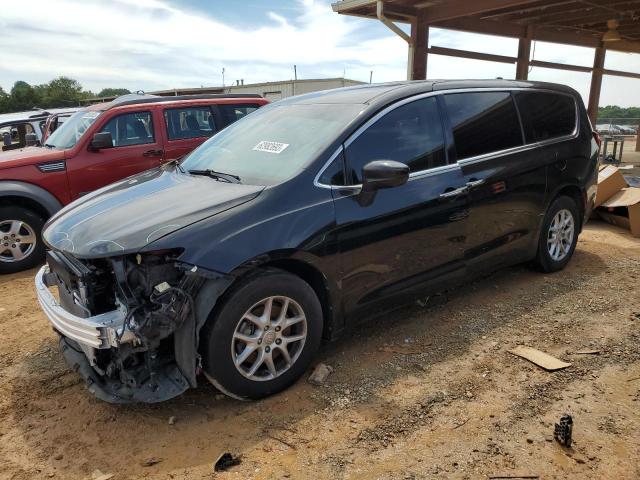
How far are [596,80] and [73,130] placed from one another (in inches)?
547

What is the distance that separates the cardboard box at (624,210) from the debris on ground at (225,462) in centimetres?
619

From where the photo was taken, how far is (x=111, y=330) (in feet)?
8.11

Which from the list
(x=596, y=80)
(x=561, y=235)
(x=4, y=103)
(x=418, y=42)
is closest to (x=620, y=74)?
(x=596, y=80)

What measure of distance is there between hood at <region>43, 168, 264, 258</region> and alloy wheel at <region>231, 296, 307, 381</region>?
64 centimetres

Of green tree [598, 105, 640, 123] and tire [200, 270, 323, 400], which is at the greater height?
green tree [598, 105, 640, 123]

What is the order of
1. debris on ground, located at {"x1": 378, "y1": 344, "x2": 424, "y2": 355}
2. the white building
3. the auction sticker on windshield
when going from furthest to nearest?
1. the white building
2. debris on ground, located at {"x1": 378, "y1": 344, "x2": 424, "y2": 355}
3. the auction sticker on windshield

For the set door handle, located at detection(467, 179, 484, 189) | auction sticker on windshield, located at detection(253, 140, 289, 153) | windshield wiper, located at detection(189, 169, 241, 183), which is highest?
auction sticker on windshield, located at detection(253, 140, 289, 153)

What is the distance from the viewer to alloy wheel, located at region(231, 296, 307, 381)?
2811 mm

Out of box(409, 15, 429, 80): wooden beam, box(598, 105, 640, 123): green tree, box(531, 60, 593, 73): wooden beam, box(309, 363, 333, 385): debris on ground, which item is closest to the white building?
box(531, 60, 593, 73): wooden beam

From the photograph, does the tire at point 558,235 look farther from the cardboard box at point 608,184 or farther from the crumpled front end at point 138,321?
the crumpled front end at point 138,321

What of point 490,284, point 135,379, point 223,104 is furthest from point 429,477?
point 223,104

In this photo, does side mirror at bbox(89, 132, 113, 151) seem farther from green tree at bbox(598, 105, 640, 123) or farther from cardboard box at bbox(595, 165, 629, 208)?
green tree at bbox(598, 105, 640, 123)

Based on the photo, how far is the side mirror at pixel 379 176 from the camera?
3066mm

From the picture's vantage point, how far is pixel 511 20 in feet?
36.5
